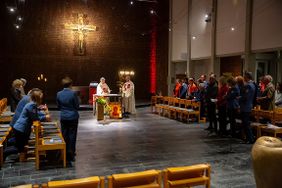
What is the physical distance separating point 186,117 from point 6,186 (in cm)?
671

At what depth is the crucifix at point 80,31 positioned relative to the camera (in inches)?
541

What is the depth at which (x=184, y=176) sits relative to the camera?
9.10ft

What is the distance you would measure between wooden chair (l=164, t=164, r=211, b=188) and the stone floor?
115 centimetres

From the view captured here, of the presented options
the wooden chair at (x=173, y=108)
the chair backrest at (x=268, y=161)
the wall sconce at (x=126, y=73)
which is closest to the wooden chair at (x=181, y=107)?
the wooden chair at (x=173, y=108)

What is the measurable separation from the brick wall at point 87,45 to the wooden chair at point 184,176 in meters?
12.0

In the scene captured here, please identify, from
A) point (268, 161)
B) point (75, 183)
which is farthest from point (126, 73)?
point (268, 161)

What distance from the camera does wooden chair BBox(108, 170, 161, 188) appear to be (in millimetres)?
2467

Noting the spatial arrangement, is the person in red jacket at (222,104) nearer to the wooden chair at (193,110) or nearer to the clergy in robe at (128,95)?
the wooden chair at (193,110)

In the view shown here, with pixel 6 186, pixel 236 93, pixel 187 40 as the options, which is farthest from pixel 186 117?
pixel 6 186

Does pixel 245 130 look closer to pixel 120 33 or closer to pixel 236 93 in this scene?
pixel 236 93

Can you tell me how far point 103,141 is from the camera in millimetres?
6418

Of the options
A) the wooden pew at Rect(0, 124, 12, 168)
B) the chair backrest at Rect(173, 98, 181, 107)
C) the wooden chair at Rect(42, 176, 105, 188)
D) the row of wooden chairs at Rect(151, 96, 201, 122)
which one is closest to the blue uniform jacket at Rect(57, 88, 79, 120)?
→ the wooden pew at Rect(0, 124, 12, 168)

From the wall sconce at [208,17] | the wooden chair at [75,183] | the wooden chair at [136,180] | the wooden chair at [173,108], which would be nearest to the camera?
the wooden chair at [75,183]

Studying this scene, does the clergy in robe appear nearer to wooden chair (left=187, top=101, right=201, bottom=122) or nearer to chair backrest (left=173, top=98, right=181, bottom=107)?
chair backrest (left=173, top=98, right=181, bottom=107)
